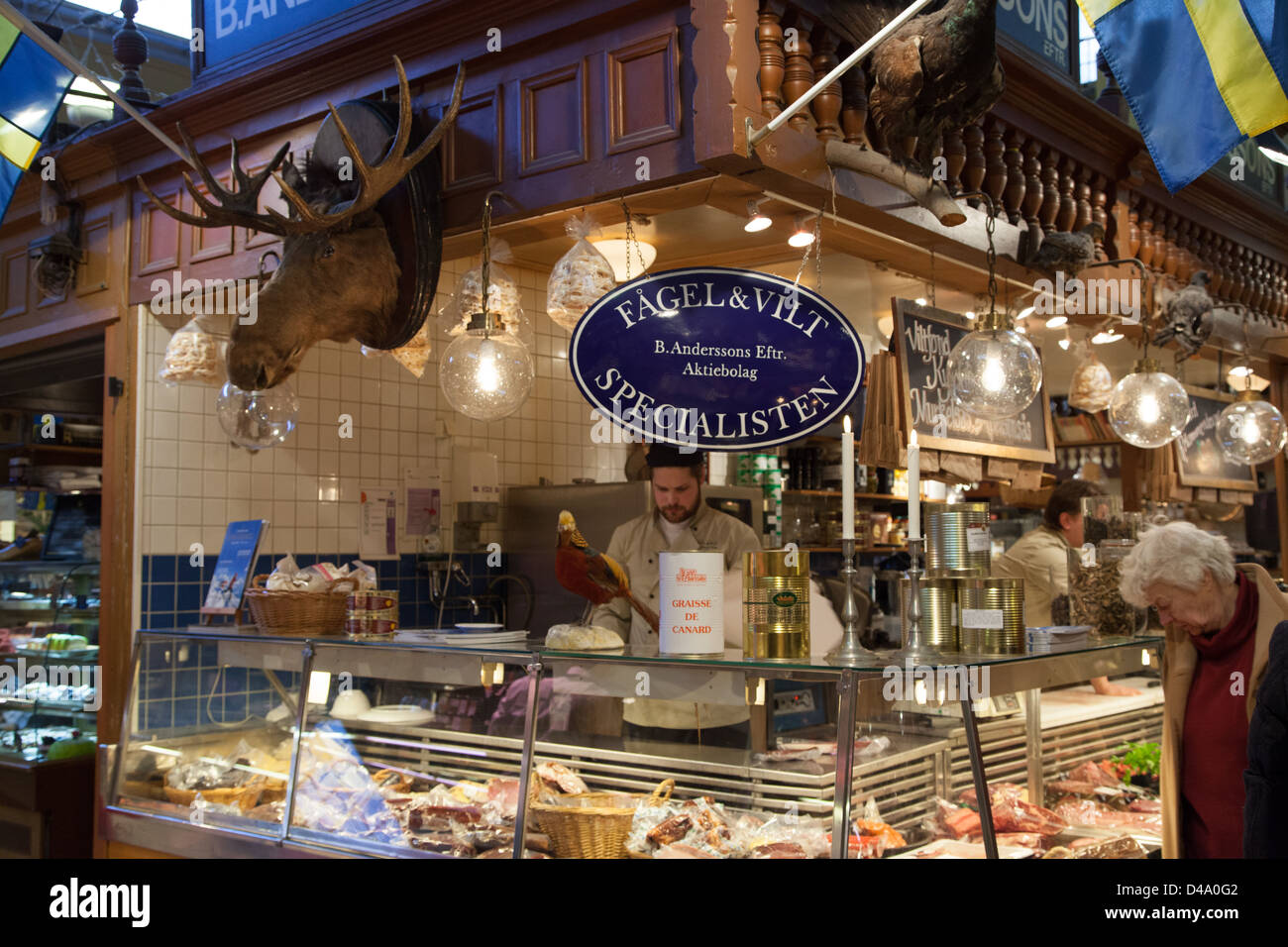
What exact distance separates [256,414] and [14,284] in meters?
2.67

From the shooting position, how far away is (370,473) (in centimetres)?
655

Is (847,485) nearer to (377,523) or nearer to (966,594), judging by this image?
(966,594)

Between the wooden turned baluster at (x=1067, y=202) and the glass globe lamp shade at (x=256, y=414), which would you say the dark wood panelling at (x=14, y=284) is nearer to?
Answer: the glass globe lamp shade at (x=256, y=414)

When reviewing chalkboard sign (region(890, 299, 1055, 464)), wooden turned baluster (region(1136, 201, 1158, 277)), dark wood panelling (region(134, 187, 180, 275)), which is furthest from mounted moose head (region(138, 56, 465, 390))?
wooden turned baluster (region(1136, 201, 1158, 277))

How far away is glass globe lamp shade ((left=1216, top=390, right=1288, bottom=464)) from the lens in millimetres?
6438

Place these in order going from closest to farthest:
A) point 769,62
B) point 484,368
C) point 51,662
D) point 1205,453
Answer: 1. point 769,62
2. point 484,368
3. point 51,662
4. point 1205,453

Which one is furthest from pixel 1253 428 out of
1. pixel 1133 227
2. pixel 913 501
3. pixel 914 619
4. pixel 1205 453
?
pixel 913 501

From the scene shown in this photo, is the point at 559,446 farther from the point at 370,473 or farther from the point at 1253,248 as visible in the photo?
the point at 1253,248

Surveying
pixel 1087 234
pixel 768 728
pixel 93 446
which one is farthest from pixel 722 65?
pixel 93 446

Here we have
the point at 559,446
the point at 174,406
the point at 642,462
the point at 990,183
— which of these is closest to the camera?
the point at 990,183

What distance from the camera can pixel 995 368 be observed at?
4.26m

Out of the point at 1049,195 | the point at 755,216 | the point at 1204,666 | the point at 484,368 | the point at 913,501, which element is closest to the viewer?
the point at 913,501

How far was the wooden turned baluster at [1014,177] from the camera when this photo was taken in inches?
198

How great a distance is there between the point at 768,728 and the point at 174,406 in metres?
3.93
